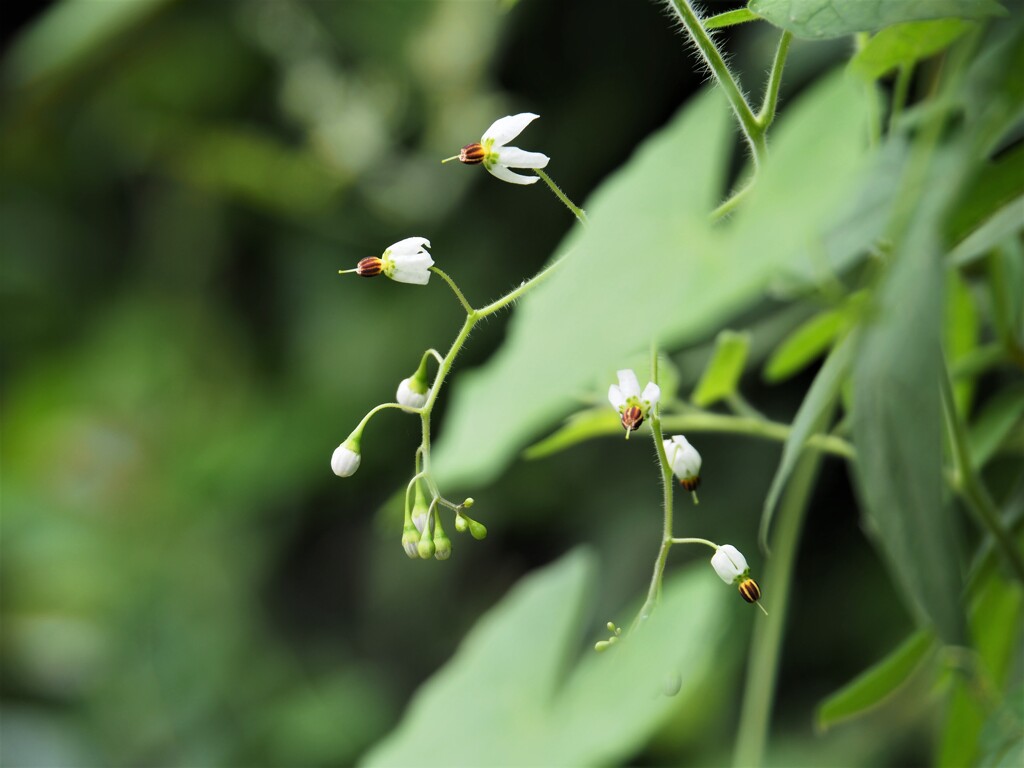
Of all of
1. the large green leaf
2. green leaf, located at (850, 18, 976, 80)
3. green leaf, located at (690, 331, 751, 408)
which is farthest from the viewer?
green leaf, located at (690, 331, 751, 408)

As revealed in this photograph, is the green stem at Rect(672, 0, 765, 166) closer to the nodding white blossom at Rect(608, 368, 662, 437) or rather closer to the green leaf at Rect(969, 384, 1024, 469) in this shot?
the nodding white blossom at Rect(608, 368, 662, 437)

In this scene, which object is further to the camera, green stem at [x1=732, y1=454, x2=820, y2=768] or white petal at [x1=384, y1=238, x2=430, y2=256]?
green stem at [x1=732, y1=454, x2=820, y2=768]

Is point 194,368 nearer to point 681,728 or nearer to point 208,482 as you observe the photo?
point 208,482

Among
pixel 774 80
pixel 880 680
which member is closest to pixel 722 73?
pixel 774 80

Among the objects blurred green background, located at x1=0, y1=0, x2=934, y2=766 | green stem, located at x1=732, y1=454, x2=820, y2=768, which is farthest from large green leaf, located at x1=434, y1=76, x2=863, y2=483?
blurred green background, located at x1=0, y1=0, x2=934, y2=766

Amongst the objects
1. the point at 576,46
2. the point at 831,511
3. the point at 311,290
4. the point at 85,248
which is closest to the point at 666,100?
the point at 576,46

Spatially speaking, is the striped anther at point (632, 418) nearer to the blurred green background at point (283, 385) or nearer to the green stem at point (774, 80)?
the green stem at point (774, 80)

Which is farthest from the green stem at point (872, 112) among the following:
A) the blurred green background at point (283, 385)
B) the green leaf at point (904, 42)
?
the blurred green background at point (283, 385)
